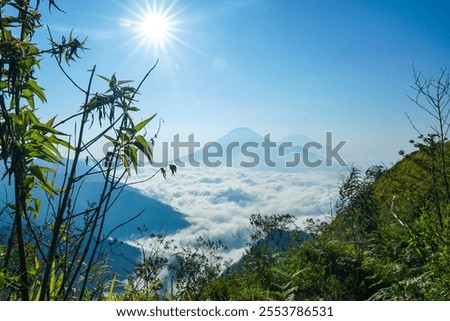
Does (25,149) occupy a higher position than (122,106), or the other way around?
(122,106)

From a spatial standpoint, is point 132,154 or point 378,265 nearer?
point 132,154

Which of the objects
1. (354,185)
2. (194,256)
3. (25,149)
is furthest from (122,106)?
(194,256)

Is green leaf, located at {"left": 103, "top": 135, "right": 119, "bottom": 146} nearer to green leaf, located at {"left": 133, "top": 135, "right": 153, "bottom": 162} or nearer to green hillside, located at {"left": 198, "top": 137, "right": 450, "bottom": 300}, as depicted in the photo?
green leaf, located at {"left": 133, "top": 135, "right": 153, "bottom": 162}

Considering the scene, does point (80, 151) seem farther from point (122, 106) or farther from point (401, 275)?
point (401, 275)

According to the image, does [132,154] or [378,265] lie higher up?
[132,154]

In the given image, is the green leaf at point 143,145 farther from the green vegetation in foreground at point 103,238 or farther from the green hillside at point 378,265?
the green hillside at point 378,265

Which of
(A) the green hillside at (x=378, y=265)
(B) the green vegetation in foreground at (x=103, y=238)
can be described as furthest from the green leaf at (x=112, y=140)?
(A) the green hillside at (x=378, y=265)

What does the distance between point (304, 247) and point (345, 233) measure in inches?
94.1

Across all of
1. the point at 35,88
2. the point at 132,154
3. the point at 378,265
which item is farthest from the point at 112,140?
the point at 378,265

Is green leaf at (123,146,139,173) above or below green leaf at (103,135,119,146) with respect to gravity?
below

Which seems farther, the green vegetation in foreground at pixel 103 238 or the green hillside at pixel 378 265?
the green hillside at pixel 378 265

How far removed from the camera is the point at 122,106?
5.87 feet

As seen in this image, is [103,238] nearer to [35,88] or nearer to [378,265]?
[35,88]

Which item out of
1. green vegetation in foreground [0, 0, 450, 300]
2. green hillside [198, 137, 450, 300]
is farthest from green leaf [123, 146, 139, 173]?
green hillside [198, 137, 450, 300]
